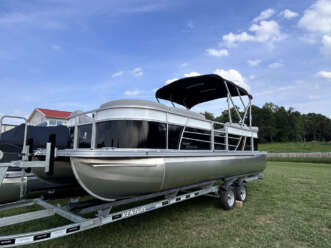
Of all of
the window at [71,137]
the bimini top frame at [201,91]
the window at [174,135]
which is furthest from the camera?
the bimini top frame at [201,91]

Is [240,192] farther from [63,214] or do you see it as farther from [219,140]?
[63,214]

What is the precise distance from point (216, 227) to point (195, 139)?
1724mm

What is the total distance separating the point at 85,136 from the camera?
12.6 feet

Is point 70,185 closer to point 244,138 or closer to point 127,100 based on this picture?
point 127,100

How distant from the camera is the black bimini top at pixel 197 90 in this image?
5480 mm

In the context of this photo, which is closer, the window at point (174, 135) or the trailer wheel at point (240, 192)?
the window at point (174, 135)

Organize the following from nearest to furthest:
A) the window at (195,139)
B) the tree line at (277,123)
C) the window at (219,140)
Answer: the window at (195,139)
the window at (219,140)
the tree line at (277,123)

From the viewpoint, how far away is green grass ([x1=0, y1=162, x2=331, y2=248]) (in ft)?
11.1

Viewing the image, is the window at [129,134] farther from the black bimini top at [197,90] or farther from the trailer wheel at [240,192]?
the trailer wheel at [240,192]

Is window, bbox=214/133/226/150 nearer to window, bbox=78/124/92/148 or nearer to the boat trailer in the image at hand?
the boat trailer

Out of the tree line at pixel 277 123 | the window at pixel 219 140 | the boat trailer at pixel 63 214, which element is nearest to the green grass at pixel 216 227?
the boat trailer at pixel 63 214

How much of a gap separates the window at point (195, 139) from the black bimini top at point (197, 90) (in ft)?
5.05

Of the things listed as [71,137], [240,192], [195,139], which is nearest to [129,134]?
[195,139]

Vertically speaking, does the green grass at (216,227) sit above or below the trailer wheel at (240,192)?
below
